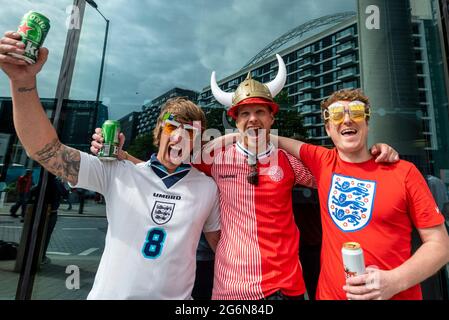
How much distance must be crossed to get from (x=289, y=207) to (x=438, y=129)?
7.56 ft

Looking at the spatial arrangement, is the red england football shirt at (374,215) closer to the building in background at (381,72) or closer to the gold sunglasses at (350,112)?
the gold sunglasses at (350,112)

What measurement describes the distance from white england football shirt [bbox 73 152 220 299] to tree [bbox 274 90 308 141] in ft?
4.64

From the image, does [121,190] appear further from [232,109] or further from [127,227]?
[232,109]

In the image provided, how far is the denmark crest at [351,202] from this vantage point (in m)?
1.47

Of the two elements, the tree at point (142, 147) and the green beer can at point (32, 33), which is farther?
the tree at point (142, 147)

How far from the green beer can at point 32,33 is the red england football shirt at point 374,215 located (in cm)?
195

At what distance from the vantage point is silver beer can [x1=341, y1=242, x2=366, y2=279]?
115 cm

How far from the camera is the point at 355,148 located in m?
1.59

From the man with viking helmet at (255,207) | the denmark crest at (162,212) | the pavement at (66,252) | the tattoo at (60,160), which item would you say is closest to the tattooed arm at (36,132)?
the tattoo at (60,160)

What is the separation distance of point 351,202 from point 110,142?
1.65 metres

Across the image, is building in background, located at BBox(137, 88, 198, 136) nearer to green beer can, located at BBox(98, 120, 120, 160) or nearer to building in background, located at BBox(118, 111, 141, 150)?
building in background, located at BBox(118, 111, 141, 150)

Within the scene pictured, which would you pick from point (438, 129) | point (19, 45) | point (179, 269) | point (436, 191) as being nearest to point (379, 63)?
point (438, 129)

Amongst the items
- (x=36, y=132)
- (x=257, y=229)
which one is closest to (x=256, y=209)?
(x=257, y=229)
